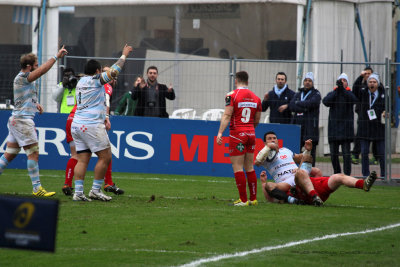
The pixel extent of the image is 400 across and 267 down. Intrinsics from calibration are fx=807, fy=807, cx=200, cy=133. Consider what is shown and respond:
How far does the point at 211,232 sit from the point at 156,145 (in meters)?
8.04

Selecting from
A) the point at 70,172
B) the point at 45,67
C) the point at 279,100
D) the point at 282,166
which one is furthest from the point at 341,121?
the point at 45,67

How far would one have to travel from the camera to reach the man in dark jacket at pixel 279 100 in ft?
53.3

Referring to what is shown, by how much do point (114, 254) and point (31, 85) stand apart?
17.0 feet

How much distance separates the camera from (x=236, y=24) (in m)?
A: 22.6

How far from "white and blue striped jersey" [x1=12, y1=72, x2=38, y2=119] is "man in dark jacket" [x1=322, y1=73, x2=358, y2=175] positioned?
630 centimetres

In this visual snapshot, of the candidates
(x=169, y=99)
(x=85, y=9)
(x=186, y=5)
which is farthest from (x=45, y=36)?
(x=169, y=99)

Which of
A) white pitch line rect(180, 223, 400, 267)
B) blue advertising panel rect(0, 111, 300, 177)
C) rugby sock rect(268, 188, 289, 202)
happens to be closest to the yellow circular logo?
white pitch line rect(180, 223, 400, 267)

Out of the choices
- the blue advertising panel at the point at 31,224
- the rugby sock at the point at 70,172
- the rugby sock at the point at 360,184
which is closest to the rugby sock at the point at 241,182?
the rugby sock at the point at 360,184

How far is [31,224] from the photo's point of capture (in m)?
4.74

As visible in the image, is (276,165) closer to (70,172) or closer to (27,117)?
(70,172)

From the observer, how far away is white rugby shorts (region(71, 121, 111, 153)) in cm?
1105

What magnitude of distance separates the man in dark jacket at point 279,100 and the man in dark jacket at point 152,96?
6.47 feet

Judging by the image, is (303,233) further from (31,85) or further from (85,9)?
(85,9)

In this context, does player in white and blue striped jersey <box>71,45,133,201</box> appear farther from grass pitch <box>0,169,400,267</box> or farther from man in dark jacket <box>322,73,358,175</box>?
man in dark jacket <box>322,73,358,175</box>
